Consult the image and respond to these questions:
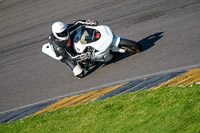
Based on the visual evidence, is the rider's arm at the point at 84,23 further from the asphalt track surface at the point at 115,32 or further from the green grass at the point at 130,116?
the green grass at the point at 130,116

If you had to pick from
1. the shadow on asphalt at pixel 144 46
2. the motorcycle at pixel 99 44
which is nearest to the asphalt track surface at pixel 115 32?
the shadow on asphalt at pixel 144 46

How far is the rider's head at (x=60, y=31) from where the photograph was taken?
1062cm

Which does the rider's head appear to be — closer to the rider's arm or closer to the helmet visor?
the helmet visor

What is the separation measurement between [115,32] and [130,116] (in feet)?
20.3

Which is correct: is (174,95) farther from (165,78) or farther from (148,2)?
(148,2)

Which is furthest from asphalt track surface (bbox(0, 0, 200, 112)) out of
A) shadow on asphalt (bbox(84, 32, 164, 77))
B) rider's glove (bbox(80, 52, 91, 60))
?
rider's glove (bbox(80, 52, 91, 60))

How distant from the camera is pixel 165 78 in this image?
364 inches

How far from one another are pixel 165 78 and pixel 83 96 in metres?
2.28

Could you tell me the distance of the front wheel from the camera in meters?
10.8

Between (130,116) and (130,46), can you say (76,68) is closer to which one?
(130,46)

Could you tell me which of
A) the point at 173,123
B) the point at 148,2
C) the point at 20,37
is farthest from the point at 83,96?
the point at 20,37

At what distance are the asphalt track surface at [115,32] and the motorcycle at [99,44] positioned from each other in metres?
0.35

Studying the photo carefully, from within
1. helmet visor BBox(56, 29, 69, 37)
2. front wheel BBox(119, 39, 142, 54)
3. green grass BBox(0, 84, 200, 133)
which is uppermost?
helmet visor BBox(56, 29, 69, 37)

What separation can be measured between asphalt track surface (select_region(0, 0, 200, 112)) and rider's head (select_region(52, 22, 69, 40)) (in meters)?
1.41
